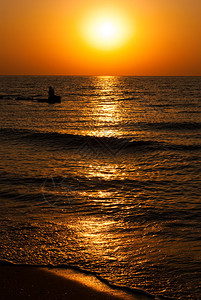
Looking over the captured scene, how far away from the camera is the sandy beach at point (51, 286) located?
479cm

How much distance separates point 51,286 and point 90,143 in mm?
16127

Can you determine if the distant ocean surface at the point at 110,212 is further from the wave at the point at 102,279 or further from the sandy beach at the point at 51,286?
the sandy beach at the point at 51,286

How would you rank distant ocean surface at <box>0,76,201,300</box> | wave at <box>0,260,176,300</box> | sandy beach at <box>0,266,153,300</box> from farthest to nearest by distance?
distant ocean surface at <box>0,76,201,300</box>, wave at <box>0,260,176,300</box>, sandy beach at <box>0,266,153,300</box>

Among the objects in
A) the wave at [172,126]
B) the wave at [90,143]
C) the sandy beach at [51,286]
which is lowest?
the sandy beach at [51,286]

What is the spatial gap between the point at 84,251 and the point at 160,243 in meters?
1.59

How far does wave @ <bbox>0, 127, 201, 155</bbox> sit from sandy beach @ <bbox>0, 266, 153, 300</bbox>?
11921 millimetres

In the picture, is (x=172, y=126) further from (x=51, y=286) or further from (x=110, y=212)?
(x=51, y=286)

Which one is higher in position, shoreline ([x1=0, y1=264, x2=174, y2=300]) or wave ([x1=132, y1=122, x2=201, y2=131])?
wave ([x1=132, y1=122, x2=201, y2=131])

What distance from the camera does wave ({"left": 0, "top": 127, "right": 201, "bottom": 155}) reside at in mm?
18266

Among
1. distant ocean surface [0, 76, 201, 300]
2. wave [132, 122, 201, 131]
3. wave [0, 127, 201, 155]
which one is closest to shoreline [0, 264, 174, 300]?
distant ocean surface [0, 76, 201, 300]

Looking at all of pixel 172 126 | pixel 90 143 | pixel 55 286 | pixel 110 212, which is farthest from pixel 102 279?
pixel 172 126

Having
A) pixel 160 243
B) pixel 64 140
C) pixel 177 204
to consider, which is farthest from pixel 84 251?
pixel 64 140

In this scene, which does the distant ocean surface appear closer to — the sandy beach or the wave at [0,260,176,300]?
the wave at [0,260,176,300]

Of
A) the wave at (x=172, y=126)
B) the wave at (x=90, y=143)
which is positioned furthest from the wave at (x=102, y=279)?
the wave at (x=172, y=126)
